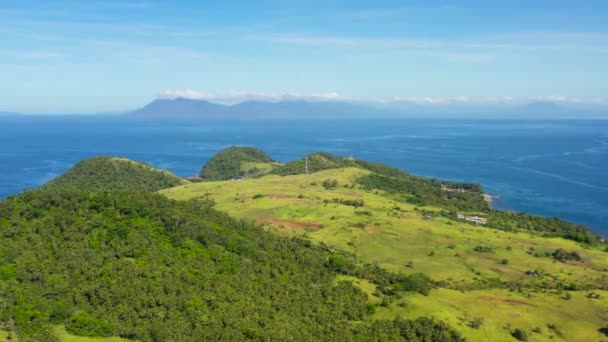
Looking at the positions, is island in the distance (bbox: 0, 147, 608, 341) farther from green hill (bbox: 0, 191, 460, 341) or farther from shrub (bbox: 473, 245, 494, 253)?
shrub (bbox: 473, 245, 494, 253)

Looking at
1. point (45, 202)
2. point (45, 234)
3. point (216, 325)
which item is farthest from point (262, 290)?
point (45, 202)

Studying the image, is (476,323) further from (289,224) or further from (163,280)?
(289,224)

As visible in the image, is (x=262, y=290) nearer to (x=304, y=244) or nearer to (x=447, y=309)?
(x=447, y=309)

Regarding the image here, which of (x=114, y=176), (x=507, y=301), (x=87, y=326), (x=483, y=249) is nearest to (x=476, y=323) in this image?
(x=507, y=301)

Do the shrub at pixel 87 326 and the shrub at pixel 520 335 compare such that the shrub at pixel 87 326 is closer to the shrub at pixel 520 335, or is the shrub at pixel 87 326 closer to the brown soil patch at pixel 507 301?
the shrub at pixel 520 335

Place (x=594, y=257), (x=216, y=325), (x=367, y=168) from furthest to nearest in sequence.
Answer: (x=367, y=168), (x=594, y=257), (x=216, y=325)

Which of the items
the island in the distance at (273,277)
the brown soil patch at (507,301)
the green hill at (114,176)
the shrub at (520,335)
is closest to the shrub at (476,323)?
the island in the distance at (273,277)
